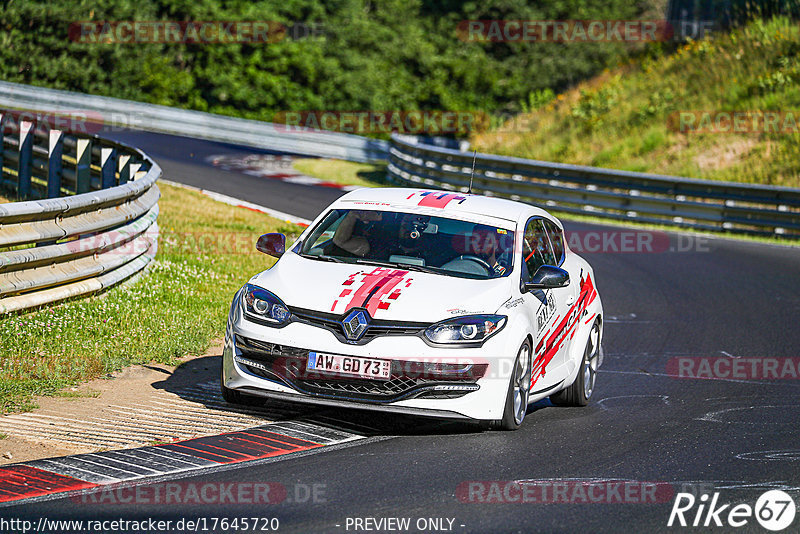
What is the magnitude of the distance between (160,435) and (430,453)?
171 centimetres

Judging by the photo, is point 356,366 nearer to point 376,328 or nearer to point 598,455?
point 376,328

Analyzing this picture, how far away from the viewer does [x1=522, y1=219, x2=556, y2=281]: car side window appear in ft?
27.7

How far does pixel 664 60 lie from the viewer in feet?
118

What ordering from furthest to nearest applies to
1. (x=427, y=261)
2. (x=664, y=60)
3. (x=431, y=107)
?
(x=431, y=107) < (x=664, y=60) < (x=427, y=261)

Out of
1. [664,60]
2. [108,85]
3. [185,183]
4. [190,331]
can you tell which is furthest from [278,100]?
[190,331]

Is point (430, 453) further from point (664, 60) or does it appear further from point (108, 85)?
point (108, 85)

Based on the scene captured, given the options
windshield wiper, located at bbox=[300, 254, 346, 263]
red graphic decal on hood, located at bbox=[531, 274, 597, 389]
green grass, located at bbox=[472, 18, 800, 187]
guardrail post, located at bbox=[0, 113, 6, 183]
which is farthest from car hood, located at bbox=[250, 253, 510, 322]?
green grass, located at bbox=[472, 18, 800, 187]

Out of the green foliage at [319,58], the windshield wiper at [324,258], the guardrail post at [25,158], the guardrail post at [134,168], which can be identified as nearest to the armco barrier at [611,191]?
the guardrail post at [25,158]

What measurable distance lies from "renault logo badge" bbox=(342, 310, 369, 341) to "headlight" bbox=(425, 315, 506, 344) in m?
0.41

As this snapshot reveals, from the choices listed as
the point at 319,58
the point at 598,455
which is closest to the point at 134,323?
the point at 598,455

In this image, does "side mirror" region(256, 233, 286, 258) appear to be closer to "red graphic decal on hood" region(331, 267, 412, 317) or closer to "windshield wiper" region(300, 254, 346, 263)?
"windshield wiper" region(300, 254, 346, 263)

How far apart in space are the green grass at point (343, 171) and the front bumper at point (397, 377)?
21.5 meters

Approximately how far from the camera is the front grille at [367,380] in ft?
23.5

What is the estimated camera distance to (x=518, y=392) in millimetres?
7621
